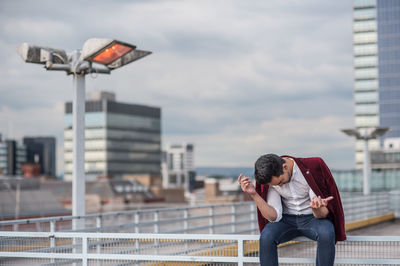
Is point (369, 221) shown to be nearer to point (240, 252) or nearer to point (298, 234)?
point (240, 252)

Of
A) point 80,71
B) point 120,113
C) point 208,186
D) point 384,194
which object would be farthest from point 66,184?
point 80,71

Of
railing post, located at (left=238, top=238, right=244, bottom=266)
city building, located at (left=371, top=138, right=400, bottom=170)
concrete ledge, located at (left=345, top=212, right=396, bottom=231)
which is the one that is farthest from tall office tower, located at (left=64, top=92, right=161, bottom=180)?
railing post, located at (left=238, top=238, right=244, bottom=266)

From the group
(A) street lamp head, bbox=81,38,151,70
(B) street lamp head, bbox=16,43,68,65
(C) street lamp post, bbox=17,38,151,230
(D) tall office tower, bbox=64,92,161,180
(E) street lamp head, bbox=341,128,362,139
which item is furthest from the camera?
(D) tall office tower, bbox=64,92,161,180

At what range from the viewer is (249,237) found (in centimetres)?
525

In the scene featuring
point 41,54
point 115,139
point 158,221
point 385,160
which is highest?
point 115,139

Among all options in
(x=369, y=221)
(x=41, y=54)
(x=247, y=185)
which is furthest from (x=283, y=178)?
(x=369, y=221)

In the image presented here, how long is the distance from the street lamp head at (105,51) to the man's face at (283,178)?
16.6 ft

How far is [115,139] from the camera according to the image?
151125 millimetres

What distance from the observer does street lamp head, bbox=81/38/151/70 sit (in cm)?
913

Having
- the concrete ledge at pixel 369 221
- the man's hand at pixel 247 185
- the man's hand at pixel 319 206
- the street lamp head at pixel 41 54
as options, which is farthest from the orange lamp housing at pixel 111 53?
the concrete ledge at pixel 369 221

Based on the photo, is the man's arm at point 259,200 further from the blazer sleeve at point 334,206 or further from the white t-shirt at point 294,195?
the blazer sleeve at point 334,206

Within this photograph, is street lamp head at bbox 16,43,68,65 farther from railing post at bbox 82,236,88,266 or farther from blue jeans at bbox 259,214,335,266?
blue jeans at bbox 259,214,335,266

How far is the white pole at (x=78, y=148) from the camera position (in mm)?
9680

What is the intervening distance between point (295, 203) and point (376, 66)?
135286 mm
